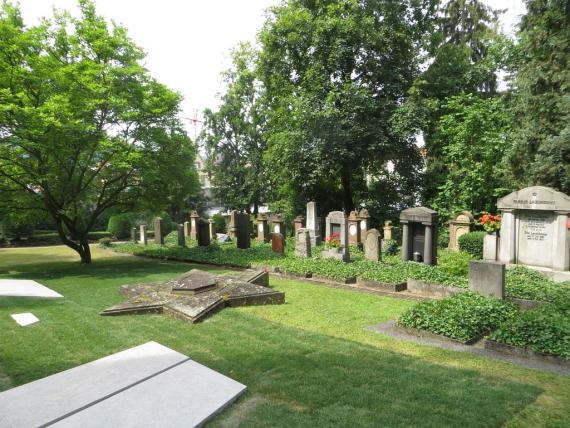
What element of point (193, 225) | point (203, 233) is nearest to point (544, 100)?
point (203, 233)

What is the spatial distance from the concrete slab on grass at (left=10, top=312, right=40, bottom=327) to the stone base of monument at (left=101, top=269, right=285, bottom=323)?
46.9 inches

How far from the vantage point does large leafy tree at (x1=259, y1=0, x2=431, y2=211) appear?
22.0 metres

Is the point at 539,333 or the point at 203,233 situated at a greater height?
the point at 203,233

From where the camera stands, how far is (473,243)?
1683cm

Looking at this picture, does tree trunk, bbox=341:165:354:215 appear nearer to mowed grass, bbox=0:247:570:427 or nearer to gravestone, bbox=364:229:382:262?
gravestone, bbox=364:229:382:262

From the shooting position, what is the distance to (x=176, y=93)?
1670cm

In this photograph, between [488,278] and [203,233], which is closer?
[488,278]

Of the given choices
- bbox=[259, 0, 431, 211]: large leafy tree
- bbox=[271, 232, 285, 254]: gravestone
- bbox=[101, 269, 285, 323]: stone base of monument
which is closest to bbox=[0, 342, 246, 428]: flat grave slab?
bbox=[101, 269, 285, 323]: stone base of monument

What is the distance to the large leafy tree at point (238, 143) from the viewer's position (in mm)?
33688

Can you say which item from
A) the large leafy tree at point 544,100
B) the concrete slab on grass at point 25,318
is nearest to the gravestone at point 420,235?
the large leafy tree at point 544,100

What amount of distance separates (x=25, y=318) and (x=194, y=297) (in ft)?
10.4

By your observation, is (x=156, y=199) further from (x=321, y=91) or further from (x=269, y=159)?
(x=321, y=91)

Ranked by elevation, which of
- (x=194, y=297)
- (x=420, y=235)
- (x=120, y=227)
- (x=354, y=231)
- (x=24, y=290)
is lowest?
(x=24, y=290)

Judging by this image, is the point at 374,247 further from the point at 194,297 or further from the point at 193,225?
the point at 193,225
